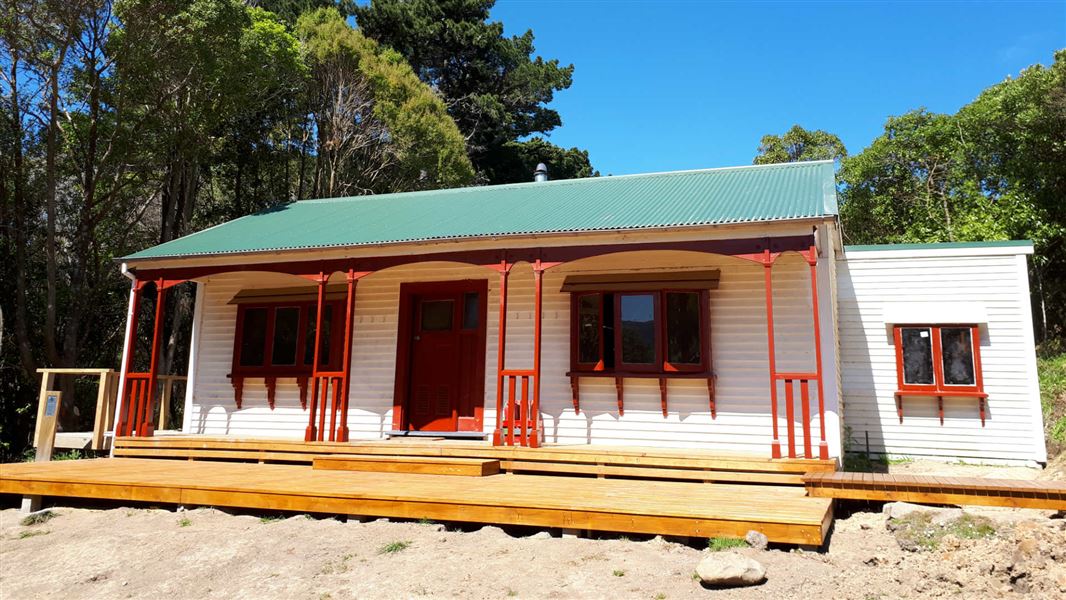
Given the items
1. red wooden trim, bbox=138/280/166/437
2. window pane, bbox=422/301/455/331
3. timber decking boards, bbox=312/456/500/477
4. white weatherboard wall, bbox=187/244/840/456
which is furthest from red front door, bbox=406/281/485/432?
red wooden trim, bbox=138/280/166/437

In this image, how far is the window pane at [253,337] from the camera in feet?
36.5

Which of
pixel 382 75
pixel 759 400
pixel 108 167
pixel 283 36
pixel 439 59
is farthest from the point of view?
pixel 439 59

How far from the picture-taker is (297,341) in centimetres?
1095

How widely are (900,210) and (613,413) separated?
56.5 ft

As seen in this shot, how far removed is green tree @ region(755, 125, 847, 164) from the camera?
29562 millimetres

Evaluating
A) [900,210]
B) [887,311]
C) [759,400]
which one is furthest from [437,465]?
[900,210]

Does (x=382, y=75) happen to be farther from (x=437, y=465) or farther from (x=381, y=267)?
(x=437, y=465)

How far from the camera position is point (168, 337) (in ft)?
61.7

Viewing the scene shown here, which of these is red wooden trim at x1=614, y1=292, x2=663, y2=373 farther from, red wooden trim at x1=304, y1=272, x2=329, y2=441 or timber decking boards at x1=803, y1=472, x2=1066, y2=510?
red wooden trim at x1=304, y1=272, x2=329, y2=441

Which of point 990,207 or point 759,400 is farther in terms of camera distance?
point 990,207

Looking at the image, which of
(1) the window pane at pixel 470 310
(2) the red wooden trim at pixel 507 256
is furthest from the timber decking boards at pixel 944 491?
(1) the window pane at pixel 470 310

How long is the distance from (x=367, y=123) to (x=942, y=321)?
16651 millimetres

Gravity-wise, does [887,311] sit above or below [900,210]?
below

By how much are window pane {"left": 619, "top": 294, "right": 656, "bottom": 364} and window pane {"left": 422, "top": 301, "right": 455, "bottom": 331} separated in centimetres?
275
